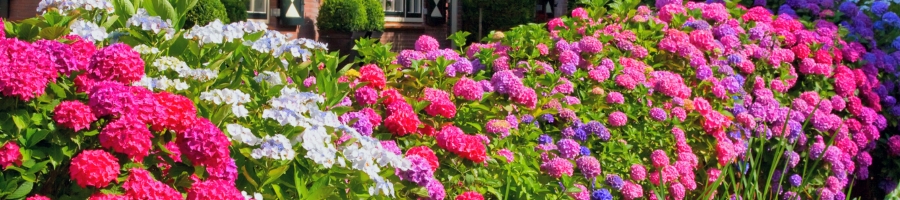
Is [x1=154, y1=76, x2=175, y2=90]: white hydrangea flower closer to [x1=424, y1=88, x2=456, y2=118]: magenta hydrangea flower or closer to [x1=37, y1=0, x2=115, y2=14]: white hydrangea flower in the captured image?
[x1=37, y1=0, x2=115, y2=14]: white hydrangea flower

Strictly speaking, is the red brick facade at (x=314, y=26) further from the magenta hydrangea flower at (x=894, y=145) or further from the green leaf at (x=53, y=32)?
the green leaf at (x=53, y=32)

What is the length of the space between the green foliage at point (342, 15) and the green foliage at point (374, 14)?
1.04ft

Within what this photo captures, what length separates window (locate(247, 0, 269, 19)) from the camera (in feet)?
45.3

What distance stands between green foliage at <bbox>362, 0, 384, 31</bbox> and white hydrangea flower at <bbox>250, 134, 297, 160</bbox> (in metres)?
12.4

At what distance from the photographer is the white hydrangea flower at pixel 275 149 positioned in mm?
2258

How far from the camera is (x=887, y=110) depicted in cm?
567

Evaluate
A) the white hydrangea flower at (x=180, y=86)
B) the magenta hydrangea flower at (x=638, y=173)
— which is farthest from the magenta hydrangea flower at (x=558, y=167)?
the white hydrangea flower at (x=180, y=86)

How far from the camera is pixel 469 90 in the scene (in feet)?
11.0

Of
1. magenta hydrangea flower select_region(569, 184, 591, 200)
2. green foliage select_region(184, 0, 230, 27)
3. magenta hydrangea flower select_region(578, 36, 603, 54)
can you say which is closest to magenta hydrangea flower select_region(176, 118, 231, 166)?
magenta hydrangea flower select_region(569, 184, 591, 200)

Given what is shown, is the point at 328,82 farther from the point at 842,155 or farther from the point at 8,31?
the point at 842,155

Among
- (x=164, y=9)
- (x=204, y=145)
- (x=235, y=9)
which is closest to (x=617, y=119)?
(x=164, y=9)

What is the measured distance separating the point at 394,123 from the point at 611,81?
4.34 ft

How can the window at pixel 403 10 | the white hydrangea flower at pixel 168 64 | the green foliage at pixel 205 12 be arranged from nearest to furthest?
the white hydrangea flower at pixel 168 64
the green foliage at pixel 205 12
the window at pixel 403 10

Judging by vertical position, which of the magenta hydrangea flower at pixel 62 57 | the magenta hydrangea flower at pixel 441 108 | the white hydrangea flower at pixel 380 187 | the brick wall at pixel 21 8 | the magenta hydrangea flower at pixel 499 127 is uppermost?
the magenta hydrangea flower at pixel 62 57
